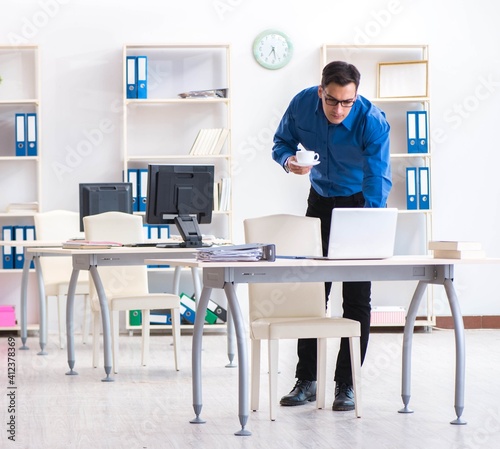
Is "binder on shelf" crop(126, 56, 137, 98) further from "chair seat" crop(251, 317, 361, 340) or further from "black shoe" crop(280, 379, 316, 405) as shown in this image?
"chair seat" crop(251, 317, 361, 340)

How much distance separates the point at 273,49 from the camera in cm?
665

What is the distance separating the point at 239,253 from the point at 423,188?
3499 millimetres

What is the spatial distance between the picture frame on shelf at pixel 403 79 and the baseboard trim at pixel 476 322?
5.31 ft

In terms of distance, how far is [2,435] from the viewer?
3.31 meters

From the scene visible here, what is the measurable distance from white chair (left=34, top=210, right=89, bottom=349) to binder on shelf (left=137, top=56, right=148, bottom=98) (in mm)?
1013

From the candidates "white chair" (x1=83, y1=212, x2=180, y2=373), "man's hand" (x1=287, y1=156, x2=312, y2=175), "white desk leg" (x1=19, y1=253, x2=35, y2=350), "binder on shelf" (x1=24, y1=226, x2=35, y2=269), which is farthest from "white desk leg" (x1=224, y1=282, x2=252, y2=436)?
"binder on shelf" (x1=24, y1=226, x2=35, y2=269)

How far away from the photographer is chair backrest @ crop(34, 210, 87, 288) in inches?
228

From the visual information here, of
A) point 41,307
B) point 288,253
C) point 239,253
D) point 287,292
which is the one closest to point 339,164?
point 288,253

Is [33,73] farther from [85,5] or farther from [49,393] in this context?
[49,393]

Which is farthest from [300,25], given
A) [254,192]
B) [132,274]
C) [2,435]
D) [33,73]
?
[2,435]

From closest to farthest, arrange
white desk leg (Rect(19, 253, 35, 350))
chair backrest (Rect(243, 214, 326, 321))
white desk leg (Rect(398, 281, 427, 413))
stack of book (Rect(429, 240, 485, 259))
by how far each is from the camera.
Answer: stack of book (Rect(429, 240, 485, 259))
white desk leg (Rect(398, 281, 427, 413))
chair backrest (Rect(243, 214, 326, 321))
white desk leg (Rect(19, 253, 35, 350))

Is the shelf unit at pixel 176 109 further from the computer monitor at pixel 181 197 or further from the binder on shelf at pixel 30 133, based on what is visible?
the computer monitor at pixel 181 197

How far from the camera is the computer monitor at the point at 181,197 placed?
451 cm

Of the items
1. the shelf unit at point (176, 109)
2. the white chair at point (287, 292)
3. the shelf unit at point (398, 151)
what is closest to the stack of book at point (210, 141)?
the shelf unit at point (176, 109)
